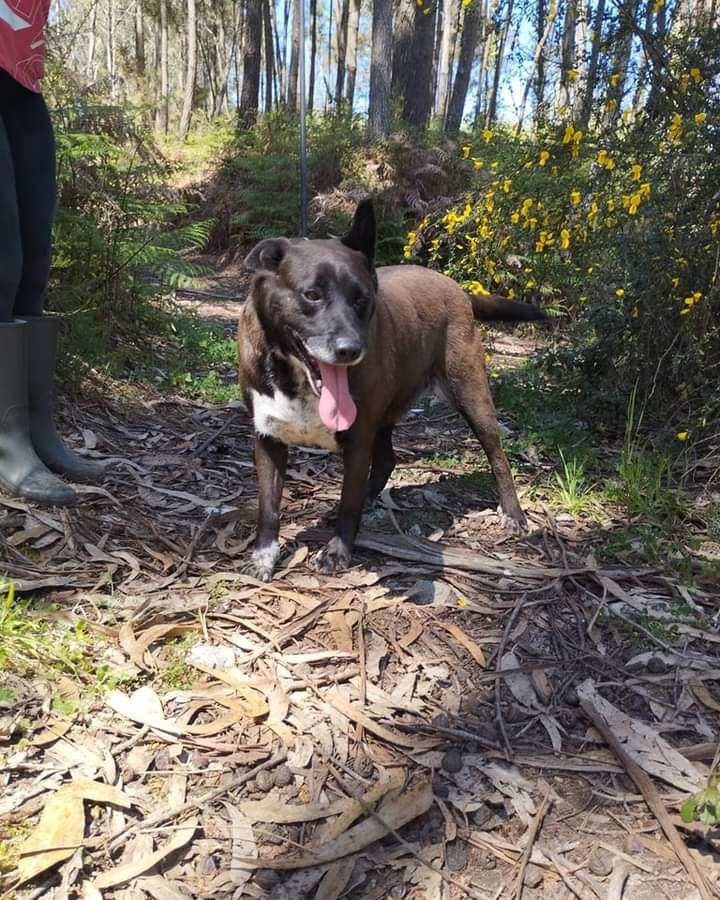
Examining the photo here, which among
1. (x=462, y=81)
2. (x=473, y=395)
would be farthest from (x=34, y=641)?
(x=462, y=81)

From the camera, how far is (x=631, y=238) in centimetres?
448

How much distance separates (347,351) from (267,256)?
618 mm

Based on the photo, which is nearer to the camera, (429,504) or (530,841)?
(530,841)

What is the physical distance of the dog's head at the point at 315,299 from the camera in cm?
280

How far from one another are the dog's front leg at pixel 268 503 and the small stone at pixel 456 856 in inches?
56.7

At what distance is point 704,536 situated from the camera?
3.62 m

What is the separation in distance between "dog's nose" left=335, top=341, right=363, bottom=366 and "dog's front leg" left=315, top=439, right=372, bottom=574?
0.53m

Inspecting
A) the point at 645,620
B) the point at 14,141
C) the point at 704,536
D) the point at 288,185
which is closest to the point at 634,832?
the point at 645,620

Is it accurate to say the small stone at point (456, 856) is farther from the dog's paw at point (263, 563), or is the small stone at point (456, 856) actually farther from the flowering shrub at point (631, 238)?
the flowering shrub at point (631, 238)

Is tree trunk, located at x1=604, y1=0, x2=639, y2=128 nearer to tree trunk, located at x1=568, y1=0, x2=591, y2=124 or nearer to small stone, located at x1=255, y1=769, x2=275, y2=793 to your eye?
tree trunk, located at x1=568, y1=0, x2=591, y2=124

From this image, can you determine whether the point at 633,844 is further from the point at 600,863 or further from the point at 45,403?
the point at 45,403

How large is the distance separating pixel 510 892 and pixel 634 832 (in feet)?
1.41

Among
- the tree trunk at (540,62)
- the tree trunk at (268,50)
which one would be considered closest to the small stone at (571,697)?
the tree trunk at (540,62)

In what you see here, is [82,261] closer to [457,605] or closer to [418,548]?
[418,548]
